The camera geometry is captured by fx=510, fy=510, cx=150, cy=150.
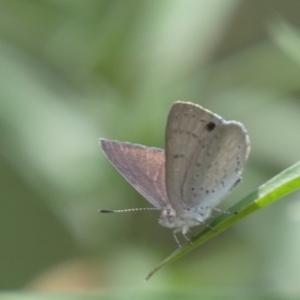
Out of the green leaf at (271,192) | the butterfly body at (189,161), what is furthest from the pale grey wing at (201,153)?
the green leaf at (271,192)

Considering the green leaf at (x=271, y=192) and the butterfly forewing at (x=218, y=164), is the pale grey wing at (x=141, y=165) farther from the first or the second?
the green leaf at (x=271, y=192)

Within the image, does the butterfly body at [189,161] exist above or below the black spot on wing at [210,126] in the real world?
below

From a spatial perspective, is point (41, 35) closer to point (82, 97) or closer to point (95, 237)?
point (82, 97)

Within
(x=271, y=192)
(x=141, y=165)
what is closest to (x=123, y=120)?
(x=141, y=165)

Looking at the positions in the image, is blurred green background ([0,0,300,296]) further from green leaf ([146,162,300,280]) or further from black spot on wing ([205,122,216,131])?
green leaf ([146,162,300,280])

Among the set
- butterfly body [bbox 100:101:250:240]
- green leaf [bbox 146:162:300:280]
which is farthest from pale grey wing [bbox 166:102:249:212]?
green leaf [bbox 146:162:300:280]

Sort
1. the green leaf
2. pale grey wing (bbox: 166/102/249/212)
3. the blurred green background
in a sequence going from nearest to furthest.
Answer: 1. the green leaf
2. pale grey wing (bbox: 166/102/249/212)
3. the blurred green background

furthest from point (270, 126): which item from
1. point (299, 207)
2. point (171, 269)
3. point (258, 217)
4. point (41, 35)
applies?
point (41, 35)

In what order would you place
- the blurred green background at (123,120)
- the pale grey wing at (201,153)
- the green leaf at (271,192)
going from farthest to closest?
1. the blurred green background at (123,120)
2. the pale grey wing at (201,153)
3. the green leaf at (271,192)
